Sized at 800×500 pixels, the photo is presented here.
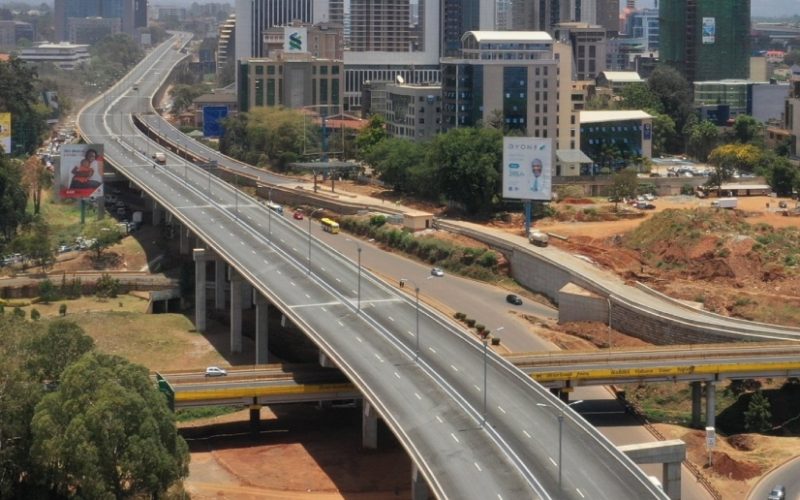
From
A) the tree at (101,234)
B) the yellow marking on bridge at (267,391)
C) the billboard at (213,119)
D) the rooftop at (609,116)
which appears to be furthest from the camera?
the billboard at (213,119)

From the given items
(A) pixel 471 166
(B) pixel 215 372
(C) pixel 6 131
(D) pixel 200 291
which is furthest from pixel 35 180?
(B) pixel 215 372

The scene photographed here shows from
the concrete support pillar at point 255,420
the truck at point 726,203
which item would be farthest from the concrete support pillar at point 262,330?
→ the truck at point 726,203

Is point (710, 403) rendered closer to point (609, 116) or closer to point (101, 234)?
point (101, 234)

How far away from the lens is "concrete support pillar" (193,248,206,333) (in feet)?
294

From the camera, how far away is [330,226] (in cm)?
11488

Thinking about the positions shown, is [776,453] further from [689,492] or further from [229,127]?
[229,127]

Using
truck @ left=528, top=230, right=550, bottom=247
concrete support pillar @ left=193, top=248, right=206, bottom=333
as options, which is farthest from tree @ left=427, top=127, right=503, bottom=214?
concrete support pillar @ left=193, top=248, right=206, bottom=333

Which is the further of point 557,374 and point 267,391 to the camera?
point 557,374

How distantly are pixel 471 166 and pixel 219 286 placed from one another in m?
24.8

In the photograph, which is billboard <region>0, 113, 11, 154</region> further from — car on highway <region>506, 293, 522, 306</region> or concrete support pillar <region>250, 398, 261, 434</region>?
concrete support pillar <region>250, 398, 261, 434</region>

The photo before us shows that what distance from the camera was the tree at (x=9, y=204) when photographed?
356ft

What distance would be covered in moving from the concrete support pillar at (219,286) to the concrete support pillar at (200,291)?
1.53 meters

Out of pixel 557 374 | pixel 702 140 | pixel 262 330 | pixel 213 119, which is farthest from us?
pixel 213 119

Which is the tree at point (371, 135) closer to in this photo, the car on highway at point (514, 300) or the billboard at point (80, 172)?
the billboard at point (80, 172)
